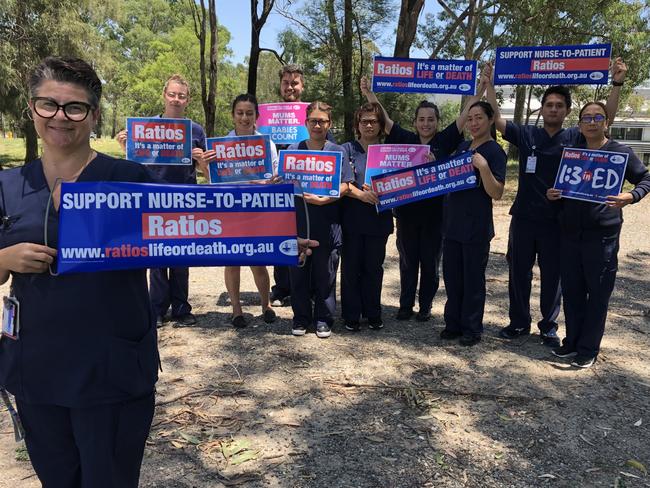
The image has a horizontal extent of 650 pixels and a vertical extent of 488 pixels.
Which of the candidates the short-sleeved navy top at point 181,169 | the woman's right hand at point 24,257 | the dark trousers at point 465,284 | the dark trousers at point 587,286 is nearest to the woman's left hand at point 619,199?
the dark trousers at point 587,286

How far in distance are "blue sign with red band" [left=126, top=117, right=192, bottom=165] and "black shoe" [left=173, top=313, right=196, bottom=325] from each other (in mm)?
1704

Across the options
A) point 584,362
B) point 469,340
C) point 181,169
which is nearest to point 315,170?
point 181,169

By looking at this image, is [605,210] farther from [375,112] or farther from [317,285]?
[317,285]

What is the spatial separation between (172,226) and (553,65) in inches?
198

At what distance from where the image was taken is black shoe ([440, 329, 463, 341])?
5.18 meters

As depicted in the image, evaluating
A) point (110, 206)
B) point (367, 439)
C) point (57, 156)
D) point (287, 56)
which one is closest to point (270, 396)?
point (367, 439)

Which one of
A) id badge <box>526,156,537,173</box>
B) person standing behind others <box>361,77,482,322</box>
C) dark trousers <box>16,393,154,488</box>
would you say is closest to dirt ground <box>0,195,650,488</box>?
person standing behind others <box>361,77,482,322</box>

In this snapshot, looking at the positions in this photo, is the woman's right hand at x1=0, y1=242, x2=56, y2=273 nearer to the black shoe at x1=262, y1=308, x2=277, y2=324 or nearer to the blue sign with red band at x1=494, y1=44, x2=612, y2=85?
the black shoe at x1=262, y1=308, x2=277, y2=324

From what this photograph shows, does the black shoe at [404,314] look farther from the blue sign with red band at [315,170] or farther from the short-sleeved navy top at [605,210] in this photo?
the short-sleeved navy top at [605,210]

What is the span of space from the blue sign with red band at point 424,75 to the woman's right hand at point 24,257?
5008mm

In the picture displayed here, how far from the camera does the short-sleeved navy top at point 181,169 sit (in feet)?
16.5

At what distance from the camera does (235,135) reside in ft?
17.1

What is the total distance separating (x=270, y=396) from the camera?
4070 millimetres

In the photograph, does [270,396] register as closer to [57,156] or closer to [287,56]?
[57,156]
